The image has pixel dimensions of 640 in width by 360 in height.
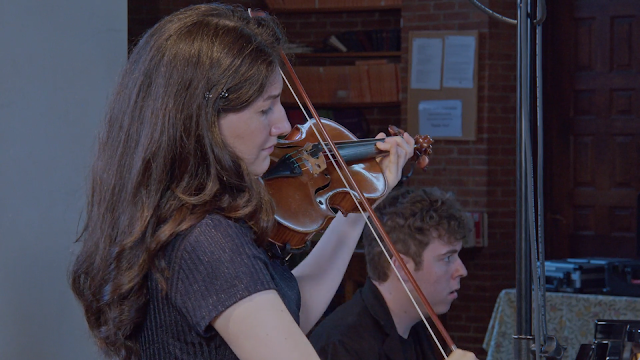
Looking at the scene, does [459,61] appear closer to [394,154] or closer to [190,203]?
[394,154]

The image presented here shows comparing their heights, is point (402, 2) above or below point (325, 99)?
above

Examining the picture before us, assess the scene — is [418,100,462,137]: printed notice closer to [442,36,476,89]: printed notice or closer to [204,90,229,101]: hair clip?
[442,36,476,89]: printed notice

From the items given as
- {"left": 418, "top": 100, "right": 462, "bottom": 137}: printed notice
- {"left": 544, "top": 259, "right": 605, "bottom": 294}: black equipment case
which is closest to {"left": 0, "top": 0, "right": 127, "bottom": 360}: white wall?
{"left": 544, "top": 259, "right": 605, "bottom": 294}: black equipment case

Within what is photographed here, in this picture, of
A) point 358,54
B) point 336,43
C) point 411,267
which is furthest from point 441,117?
point 411,267

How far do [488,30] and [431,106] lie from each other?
1.96ft

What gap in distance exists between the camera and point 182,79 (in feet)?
3.47

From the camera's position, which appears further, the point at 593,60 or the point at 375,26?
the point at 375,26

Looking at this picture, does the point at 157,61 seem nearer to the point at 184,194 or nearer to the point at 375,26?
the point at 184,194

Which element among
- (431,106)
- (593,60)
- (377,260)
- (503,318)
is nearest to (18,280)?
(377,260)

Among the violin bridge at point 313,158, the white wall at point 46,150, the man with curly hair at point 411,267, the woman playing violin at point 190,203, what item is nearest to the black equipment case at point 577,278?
the man with curly hair at point 411,267

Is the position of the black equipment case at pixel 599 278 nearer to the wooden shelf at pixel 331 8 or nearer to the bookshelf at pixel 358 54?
the bookshelf at pixel 358 54

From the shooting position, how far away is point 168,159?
105 centimetres

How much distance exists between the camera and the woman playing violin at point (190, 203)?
1.00 meters

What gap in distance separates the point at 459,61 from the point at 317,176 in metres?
3.64
